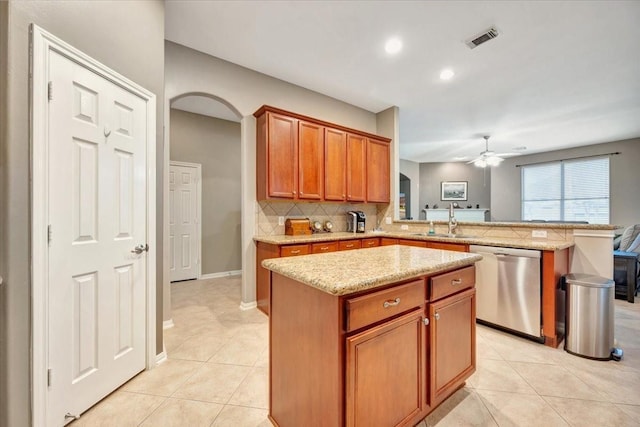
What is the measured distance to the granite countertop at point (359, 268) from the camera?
103cm

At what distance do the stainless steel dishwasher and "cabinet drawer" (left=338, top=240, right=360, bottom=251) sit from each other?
53.8 inches

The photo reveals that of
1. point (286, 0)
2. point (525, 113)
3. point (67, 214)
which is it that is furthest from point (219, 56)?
point (525, 113)

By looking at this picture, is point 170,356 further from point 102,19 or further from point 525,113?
point 525,113

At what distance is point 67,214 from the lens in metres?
1.45

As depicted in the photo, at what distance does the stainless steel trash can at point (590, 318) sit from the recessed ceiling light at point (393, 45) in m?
2.81

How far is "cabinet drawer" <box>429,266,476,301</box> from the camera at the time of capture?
1.40m

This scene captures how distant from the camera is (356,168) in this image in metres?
4.00

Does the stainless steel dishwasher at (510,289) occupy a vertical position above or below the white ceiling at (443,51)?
below

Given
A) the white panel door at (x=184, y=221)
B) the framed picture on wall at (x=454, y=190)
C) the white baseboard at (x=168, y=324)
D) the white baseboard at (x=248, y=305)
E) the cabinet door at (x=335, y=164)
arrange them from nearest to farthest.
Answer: the white baseboard at (x=168, y=324) < the white baseboard at (x=248, y=305) < the cabinet door at (x=335, y=164) < the white panel door at (x=184, y=221) < the framed picture on wall at (x=454, y=190)

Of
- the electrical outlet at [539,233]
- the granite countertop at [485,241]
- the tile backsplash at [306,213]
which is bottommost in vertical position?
the granite countertop at [485,241]

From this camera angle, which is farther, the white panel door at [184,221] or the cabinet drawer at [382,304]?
the white panel door at [184,221]

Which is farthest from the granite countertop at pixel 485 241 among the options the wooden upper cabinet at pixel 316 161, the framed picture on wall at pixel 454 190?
the framed picture on wall at pixel 454 190

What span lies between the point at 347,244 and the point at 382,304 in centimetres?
232

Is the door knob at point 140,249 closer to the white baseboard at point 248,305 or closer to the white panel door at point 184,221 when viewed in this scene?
the white baseboard at point 248,305
